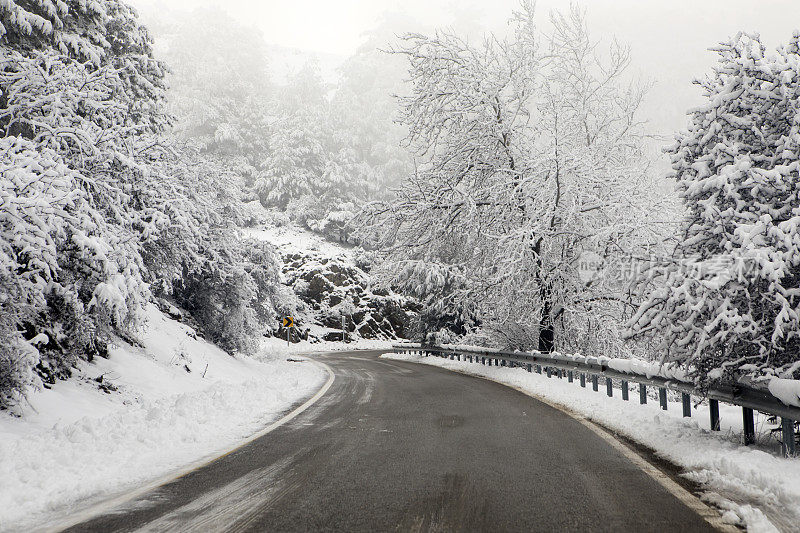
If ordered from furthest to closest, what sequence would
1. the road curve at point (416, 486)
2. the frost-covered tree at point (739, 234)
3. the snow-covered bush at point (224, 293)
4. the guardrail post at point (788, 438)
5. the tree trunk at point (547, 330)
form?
the snow-covered bush at point (224, 293)
the tree trunk at point (547, 330)
the frost-covered tree at point (739, 234)
the guardrail post at point (788, 438)
the road curve at point (416, 486)

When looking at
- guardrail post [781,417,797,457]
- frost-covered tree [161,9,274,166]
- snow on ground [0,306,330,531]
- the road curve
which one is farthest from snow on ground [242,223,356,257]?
guardrail post [781,417,797,457]

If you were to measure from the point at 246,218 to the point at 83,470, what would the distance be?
690 inches

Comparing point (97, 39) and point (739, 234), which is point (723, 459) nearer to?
point (739, 234)

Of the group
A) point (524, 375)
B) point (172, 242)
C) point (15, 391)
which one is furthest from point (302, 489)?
point (524, 375)

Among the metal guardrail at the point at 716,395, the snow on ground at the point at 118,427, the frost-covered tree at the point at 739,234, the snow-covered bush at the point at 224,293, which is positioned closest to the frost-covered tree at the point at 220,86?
the snow-covered bush at the point at 224,293

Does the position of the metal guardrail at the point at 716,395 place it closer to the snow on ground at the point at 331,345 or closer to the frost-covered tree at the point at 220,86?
the snow on ground at the point at 331,345

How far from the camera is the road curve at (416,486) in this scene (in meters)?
3.63

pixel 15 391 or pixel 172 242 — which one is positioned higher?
pixel 172 242

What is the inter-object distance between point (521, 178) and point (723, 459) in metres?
12.5

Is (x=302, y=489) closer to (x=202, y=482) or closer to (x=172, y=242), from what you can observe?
(x=202, y=482)

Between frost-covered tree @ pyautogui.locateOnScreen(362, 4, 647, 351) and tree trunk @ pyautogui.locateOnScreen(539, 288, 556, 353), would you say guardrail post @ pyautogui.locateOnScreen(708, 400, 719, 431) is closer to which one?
frost-covered tree @ pyautogui.locateOnScreen(362, 4, 647, 351)

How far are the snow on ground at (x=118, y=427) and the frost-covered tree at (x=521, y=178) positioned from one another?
261 inches

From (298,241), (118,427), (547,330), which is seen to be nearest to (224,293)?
(547,330)

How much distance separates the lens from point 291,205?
61.0m
